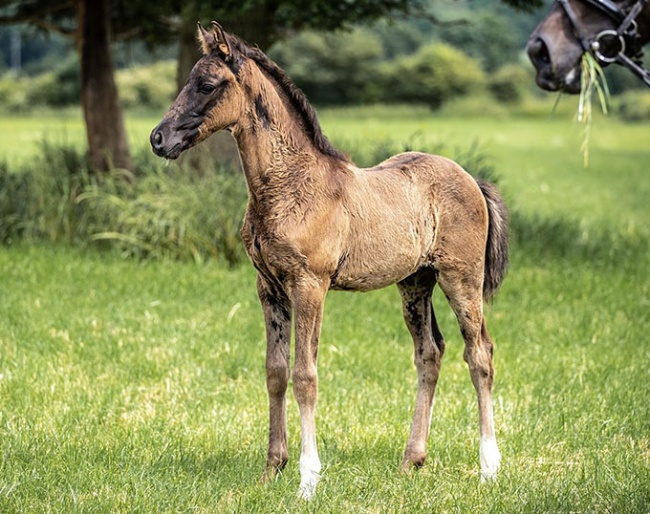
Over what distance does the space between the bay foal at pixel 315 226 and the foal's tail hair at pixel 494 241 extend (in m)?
0.01

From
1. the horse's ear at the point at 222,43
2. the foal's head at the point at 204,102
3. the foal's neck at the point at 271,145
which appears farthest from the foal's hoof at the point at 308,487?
the horse's ear at the point at 222,43

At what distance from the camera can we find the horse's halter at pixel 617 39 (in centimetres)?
519

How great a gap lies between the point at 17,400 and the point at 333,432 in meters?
1.83

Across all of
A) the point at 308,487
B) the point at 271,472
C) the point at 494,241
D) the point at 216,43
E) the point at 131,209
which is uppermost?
the point at 216,43

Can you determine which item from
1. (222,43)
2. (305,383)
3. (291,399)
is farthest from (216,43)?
(291,399)

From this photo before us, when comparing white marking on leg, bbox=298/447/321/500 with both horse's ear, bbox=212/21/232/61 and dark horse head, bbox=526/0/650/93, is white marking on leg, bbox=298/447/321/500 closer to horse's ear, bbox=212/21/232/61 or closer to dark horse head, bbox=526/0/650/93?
horse's ear, bbox=212/21/232/61

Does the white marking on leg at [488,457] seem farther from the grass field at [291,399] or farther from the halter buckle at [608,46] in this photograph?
the halter buckle at [608,46]

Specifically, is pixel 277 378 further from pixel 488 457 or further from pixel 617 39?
pixel 617 39

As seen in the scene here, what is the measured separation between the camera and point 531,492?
175 inches

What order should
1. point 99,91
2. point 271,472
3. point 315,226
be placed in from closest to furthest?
point 315,226 → point 271,472 → point 99,91

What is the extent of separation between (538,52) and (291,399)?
2570 millimetres

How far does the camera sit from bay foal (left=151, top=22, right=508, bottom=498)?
161 inches

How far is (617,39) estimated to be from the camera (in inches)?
212

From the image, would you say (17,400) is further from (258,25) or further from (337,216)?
(258,25)
